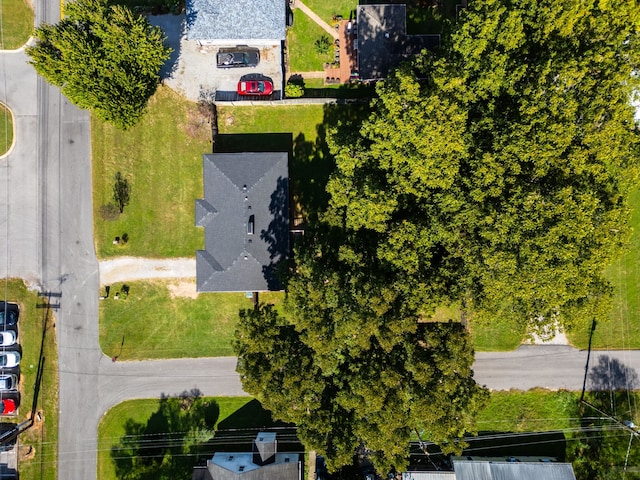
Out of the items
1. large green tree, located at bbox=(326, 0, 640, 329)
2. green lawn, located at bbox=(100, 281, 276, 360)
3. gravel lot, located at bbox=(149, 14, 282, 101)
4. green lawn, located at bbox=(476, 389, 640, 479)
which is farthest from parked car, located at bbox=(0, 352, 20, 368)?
green lawn, located at bbox=(476, 389, 640, 479)

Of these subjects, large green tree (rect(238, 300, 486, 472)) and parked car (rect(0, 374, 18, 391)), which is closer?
large green tree (rect(238, 300, 486, 472))

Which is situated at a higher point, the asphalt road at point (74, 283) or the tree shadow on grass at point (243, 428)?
the asphalt road at point (74, 283)

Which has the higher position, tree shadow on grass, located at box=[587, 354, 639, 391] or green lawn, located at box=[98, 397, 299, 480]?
tree shadow on grass, located at box=[587, 354, 639, 391]

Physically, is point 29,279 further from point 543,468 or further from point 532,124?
point 543,468

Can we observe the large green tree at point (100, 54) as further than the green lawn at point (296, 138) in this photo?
No

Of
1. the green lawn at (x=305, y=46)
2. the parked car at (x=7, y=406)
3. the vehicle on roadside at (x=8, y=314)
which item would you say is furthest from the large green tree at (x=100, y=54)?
the parked car at (x=7, y=406)

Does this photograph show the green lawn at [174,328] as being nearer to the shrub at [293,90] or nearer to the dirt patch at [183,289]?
the dirt patch at [183,289]

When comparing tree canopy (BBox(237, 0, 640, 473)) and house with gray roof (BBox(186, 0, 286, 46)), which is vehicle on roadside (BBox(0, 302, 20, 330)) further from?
house with gray roof (BBox(186, 0, 286, 46))
